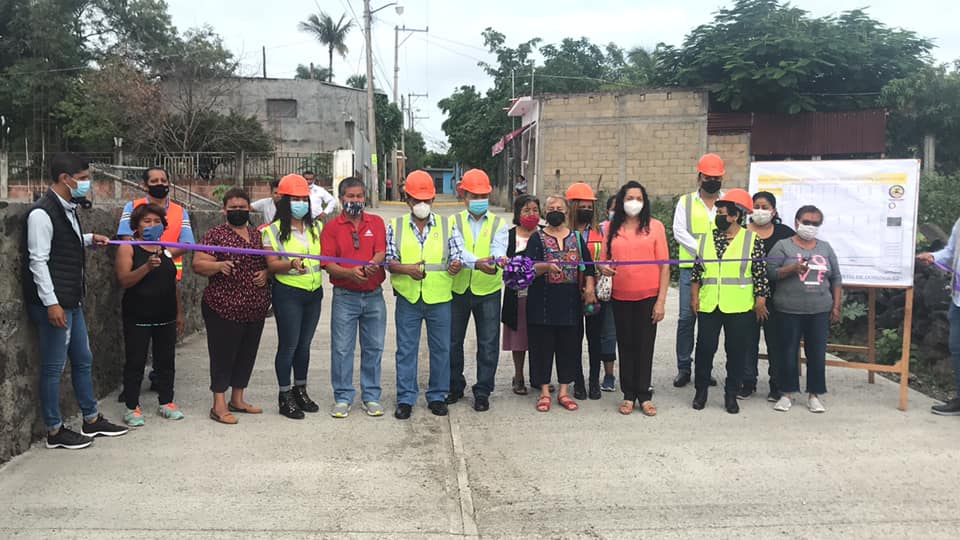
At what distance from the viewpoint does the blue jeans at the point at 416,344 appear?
17.8ft

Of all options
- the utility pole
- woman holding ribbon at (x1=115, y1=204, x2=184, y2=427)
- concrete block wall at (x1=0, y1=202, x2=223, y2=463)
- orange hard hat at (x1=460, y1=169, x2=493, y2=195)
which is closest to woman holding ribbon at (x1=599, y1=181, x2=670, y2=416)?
orange hard hat at (x1=460, y1=169, x2=493, y2=195)

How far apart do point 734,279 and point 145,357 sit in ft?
13.9

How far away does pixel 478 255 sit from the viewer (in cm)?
542

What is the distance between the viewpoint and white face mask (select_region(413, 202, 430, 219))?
17.4ft

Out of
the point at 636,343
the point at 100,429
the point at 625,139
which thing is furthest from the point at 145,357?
the point at 625,139

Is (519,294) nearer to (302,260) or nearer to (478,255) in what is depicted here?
(478,255)

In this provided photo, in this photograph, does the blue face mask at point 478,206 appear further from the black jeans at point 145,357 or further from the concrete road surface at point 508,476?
the black jeans at point 145,357

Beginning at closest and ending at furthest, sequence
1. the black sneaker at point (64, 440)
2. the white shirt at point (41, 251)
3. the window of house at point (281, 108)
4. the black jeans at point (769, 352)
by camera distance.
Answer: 1. the white shirt at point (41, 251)
2. the black sneaker at point (64, 440)
3. the black jeans at point (769, 352)
4. the window of house at point (281, 108)

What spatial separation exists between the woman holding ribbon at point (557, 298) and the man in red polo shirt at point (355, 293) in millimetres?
1127

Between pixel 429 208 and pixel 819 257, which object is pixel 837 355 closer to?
pixel 819 257

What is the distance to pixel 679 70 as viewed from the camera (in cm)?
2494

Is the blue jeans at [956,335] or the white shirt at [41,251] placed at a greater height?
the white shirt at [41,251]

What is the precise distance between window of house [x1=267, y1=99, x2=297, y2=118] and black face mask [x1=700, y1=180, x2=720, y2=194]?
88.8 ft

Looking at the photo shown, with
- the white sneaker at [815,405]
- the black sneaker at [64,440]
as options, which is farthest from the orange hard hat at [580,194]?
the black sneaker at [64,440]
